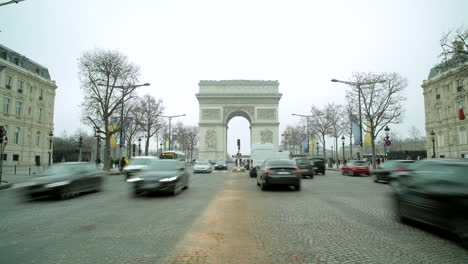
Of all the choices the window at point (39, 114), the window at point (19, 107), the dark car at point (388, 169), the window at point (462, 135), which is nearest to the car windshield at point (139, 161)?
the dark car at point (388, 169)

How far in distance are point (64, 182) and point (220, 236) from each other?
871cm

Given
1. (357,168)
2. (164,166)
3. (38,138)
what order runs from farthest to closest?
(38,138) → (357,168) → (164,166)

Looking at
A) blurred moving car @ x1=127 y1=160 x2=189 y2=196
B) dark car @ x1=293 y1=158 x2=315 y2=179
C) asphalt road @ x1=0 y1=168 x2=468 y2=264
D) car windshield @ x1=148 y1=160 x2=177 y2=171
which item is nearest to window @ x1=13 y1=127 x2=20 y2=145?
dark car @ x1=293 y1=158 x2=315 y2=179

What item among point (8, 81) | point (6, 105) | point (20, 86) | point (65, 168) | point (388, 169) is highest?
point (8, 81)

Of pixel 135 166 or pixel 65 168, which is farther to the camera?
pixel 135 166

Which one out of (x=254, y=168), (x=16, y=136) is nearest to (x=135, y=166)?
(x=254, y=168)

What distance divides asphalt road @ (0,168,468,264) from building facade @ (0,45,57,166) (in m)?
44.0

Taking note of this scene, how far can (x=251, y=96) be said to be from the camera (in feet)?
225

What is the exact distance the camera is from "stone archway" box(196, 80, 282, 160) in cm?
6738

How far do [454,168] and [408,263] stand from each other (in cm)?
247

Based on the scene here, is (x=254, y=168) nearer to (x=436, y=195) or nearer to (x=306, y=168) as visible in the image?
(x=306, y=168)

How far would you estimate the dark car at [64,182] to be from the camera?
37.7 feet

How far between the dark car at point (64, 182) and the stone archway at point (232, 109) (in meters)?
52.9

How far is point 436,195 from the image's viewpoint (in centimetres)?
Result: 558
